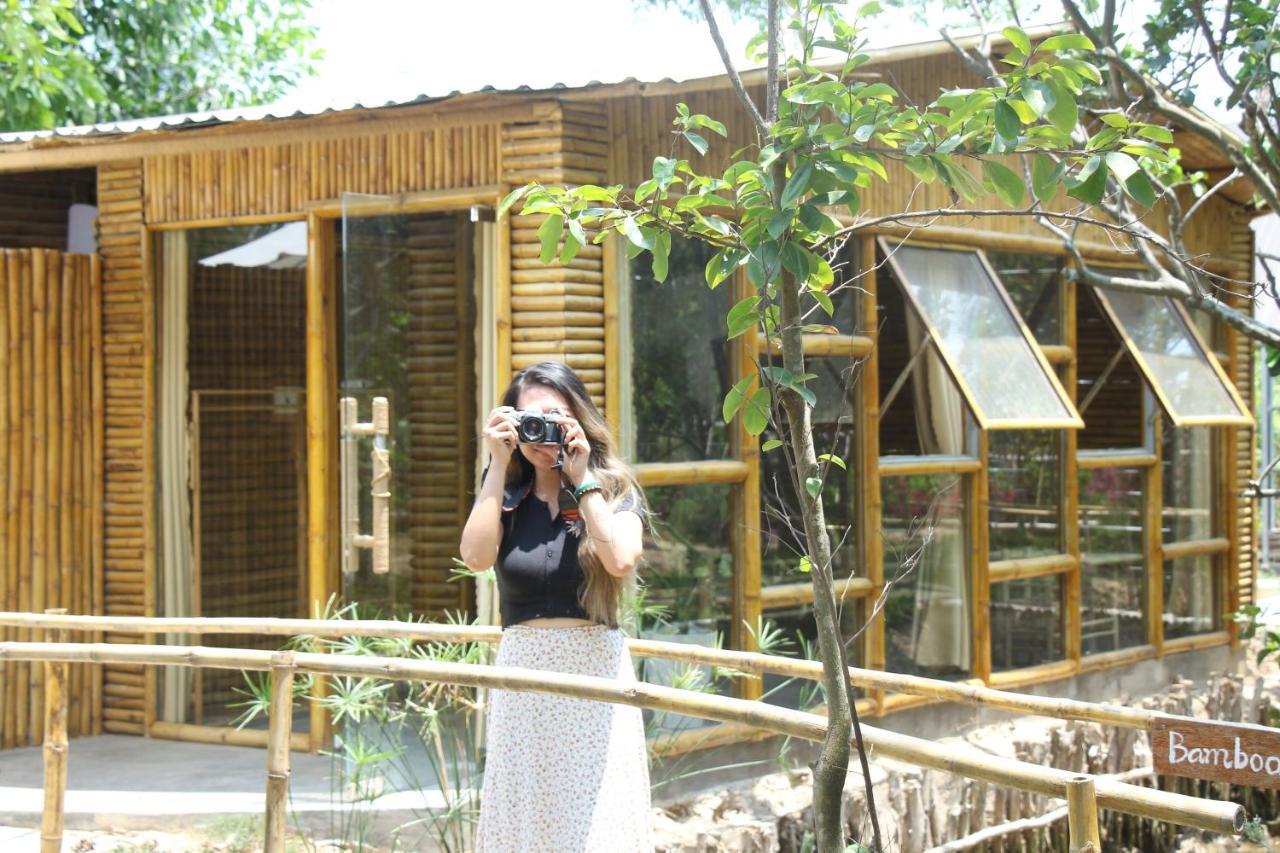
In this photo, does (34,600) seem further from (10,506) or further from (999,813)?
(999,813)

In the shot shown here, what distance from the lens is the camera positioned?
3.78 metres

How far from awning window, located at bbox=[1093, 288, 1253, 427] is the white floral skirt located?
6131 millimetres

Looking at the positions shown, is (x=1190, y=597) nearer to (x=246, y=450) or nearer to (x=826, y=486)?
(x=826, y=486)

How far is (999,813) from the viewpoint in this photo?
597cm

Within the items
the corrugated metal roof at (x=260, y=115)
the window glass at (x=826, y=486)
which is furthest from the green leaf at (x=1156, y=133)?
the window glass at (x=826, y=486)

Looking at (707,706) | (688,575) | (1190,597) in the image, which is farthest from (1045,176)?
(1190,597)

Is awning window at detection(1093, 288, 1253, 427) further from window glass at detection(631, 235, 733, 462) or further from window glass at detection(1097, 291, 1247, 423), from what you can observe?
window glass at detection(631, 235, 733, 462)

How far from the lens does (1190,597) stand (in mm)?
10000

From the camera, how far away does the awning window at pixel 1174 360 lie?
928cm

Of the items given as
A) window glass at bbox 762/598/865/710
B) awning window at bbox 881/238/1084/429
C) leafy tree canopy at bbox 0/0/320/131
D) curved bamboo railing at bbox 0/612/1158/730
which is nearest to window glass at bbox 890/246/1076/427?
awning window at bbox 881/238/1084/429

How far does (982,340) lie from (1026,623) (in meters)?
1.69

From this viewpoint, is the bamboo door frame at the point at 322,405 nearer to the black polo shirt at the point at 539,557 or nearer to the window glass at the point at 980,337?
the window glass at the point at 980,337

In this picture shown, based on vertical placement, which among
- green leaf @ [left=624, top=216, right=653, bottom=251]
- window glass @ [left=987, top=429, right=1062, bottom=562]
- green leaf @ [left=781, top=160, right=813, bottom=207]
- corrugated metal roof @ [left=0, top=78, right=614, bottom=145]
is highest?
corrugated metal roof @ [left=0, top=78, right=614, bottom=145]

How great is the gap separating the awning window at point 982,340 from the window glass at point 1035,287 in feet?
0.83
